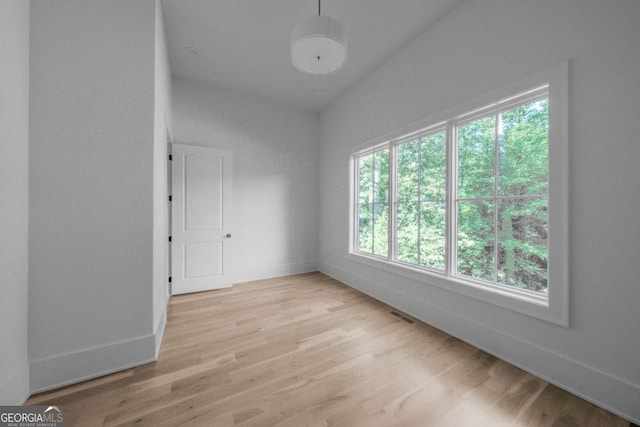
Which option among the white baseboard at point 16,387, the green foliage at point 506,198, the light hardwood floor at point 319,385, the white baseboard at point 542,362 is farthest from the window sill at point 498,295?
the white baseboard at point 16,387

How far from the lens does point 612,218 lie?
4.87 ft

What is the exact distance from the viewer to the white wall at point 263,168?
12.4 feet

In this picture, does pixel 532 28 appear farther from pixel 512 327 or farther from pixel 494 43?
pixel 512 327

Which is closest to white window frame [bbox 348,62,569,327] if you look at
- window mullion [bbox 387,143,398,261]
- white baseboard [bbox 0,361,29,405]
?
window mullion [bbox 387,143,398,261]

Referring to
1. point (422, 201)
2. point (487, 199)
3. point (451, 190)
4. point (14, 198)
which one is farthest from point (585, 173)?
point (14, 198)

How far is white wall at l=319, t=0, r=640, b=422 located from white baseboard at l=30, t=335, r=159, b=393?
275 cm

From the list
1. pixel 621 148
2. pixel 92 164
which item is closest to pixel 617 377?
pixel 621 148

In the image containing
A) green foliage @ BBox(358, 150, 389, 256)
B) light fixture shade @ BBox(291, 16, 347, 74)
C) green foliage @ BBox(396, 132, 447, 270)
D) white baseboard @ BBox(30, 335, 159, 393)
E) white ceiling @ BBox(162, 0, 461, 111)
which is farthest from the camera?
green foliage @ BBox(358, 150, 389, 256)

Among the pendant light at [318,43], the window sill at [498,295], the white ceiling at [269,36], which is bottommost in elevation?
the window sill at [498,295]

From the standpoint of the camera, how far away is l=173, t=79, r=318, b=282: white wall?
379 cm

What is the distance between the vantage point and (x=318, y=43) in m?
1.86

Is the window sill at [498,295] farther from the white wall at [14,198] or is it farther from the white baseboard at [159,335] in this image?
the white wall at [14,198]

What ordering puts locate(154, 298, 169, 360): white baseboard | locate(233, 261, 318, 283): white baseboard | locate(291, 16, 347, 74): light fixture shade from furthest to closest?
locate(233, 261, 318, 283): white baseboard, locate(154, 298, 169, 360): white baseboard, locate(291, 16, 347, 74): light fixture shade

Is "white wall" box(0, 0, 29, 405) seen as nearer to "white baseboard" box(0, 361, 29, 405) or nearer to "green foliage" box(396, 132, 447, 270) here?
"white baseboard" box(0, 361, 29, 405)
